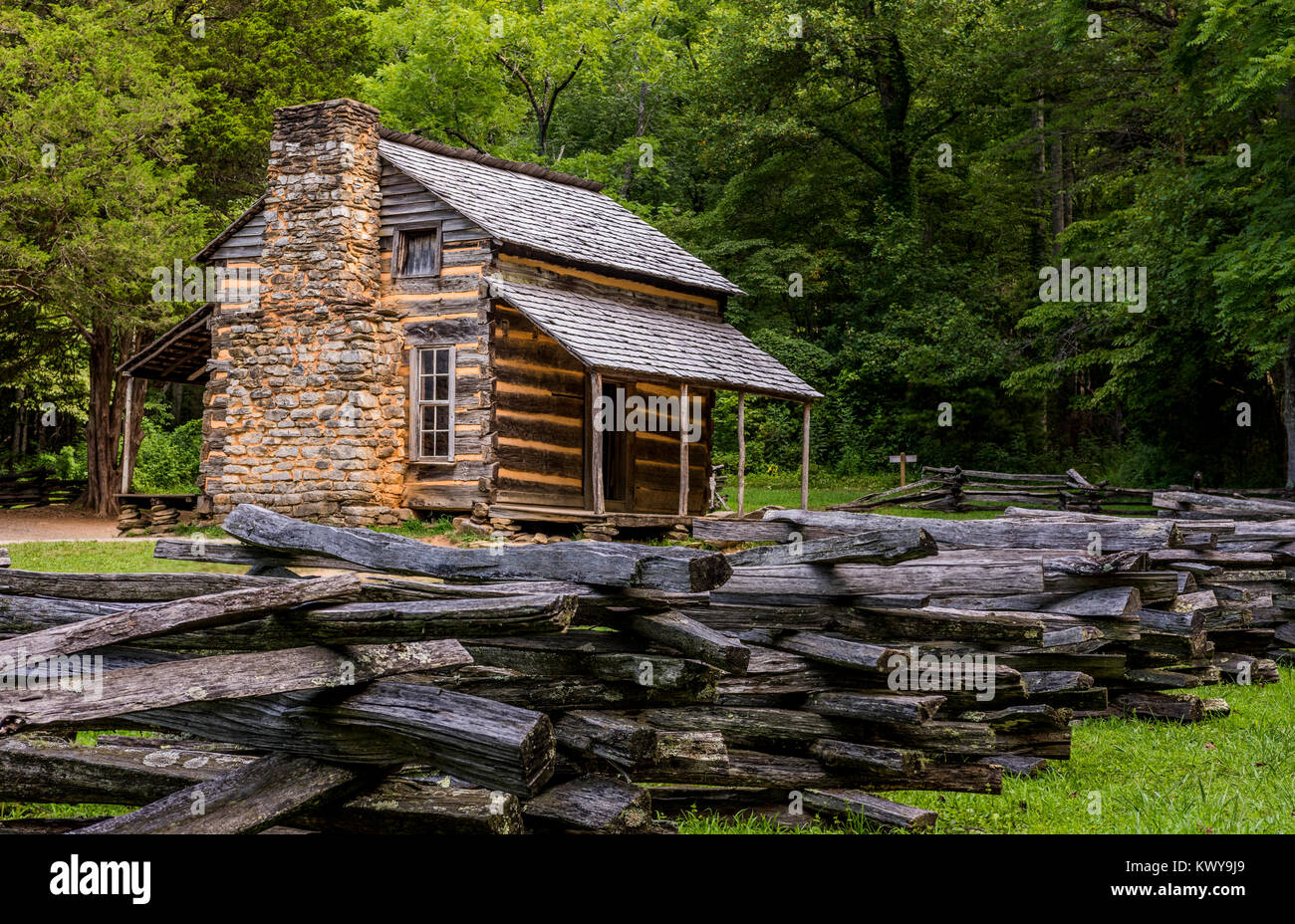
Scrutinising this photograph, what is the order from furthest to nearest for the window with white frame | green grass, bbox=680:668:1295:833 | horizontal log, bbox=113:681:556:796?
the window with white frame < green grass, bbox=680:668:1295:833 < horizontal log, bbox=113:681:556:796

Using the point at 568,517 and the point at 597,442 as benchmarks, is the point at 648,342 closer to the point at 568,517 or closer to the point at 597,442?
the point at 597,442

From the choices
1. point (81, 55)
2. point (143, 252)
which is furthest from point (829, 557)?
point (81, 55)

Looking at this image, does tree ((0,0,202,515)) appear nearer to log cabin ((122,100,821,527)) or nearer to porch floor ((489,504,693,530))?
log cabin ((122,100,821,527))

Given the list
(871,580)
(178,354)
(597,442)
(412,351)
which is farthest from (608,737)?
(178,354)

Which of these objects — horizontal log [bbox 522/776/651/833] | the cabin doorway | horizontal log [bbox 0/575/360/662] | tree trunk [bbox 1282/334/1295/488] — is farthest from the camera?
the cabin doorway

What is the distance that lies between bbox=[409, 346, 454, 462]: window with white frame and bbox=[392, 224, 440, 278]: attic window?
1.37m

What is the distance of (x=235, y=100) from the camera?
30.0 metres

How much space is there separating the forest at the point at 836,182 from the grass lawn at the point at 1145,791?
39.3 ft

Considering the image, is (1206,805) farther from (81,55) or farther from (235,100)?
(235,100)

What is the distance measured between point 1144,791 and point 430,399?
1496 cm

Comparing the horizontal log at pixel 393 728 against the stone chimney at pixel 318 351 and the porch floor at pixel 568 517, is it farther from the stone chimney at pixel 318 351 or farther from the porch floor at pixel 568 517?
the stone chimney at pixel 318 351

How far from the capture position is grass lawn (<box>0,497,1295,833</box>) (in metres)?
5.11

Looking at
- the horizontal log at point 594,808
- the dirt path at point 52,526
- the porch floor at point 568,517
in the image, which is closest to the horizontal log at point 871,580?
the horizontal log at point 594,808

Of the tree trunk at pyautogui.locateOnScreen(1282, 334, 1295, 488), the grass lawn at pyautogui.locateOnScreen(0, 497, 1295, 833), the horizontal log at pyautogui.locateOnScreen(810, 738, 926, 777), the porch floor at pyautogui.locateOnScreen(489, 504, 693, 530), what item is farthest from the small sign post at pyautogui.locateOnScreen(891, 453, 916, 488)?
the horizontal log at pyautogui.locateOnScreen(810, 738, 926, 777)
